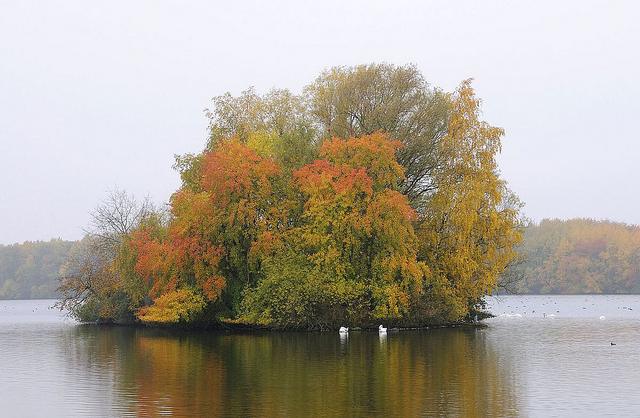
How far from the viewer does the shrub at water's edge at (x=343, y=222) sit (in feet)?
187

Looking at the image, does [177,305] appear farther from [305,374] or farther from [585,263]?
[585,263]

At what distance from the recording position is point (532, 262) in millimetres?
174125

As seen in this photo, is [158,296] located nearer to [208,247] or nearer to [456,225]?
[208,247]

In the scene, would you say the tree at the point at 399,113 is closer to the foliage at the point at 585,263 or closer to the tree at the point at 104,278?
the tree at the point at 104,278

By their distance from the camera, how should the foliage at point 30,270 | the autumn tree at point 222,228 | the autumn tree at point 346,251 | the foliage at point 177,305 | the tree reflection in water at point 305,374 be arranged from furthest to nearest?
the foliage at point 30,270 < the autumn tree at point 222,228 < the foliage at point 177,305 < the autumn tree at point 346,251 < the tree reflection in water at point 305,374

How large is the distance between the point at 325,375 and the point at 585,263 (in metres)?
147

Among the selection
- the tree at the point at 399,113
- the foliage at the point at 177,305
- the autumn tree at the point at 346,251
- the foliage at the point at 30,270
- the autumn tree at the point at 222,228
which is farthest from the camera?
the foliage at the point at 30,270

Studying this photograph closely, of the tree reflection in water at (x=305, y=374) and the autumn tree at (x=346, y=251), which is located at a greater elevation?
the autumn tree at (x=346, y=251)

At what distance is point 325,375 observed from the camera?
1275 inches

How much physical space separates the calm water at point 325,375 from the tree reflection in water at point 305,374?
6 centimetres

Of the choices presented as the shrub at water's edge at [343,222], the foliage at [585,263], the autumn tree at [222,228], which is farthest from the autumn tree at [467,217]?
the foliage at [585,263]

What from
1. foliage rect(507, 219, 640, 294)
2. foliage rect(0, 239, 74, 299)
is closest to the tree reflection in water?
foliage rect(507, 219, 640, 294)

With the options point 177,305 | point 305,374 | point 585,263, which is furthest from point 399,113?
point 585,263

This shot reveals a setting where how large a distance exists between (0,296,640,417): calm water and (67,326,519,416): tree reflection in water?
0.20 feet
